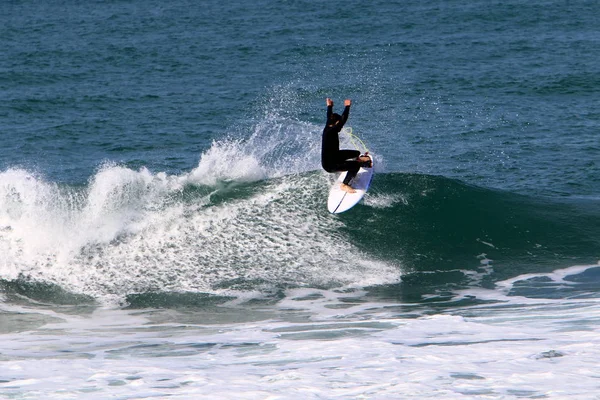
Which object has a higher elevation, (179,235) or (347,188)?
(347,188)

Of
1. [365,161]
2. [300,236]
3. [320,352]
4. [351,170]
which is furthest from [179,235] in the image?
[320,352]

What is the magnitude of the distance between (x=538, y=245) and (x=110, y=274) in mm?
8897

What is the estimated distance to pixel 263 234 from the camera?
61.0ft

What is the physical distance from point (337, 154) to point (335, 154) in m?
0.07

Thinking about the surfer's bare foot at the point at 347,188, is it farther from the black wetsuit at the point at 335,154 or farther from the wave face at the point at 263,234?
the wave face at the point at 263,234

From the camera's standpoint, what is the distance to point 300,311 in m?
16.0

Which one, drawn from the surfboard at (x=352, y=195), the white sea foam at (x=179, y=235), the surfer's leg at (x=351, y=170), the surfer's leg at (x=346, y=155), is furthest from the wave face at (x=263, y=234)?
the surfer's leg at (x=346, y=155)

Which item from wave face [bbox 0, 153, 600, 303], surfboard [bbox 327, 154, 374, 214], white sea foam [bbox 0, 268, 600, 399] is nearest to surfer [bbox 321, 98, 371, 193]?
surfboard [bbox 327, 154, 374, 214]

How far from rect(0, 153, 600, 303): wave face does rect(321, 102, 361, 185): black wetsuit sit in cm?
176

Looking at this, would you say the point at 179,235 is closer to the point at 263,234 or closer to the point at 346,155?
the point at 263,234

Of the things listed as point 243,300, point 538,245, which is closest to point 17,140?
point 243,300

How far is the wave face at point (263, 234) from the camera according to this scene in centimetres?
1744

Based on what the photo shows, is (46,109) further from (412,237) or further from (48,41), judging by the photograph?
(412,237)

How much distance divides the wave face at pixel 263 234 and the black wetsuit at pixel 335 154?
1761 millimetres
